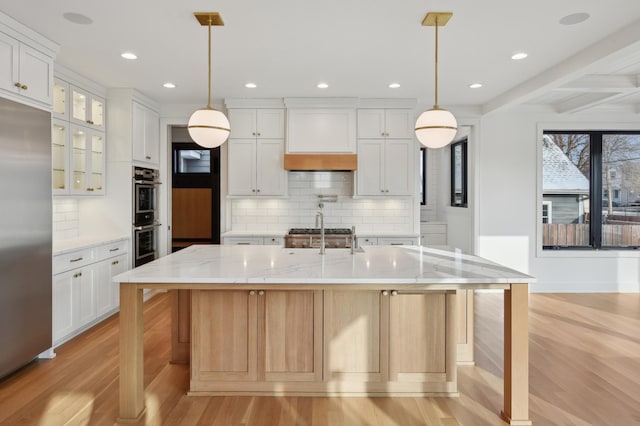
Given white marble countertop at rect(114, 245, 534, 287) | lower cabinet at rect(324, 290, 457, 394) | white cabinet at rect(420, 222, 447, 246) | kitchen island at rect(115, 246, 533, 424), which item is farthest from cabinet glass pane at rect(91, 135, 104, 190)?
white cabinet at rect(420, 222, 447, 246)

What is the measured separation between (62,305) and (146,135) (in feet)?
8.06

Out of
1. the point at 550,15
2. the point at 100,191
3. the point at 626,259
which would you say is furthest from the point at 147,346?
the point at 626,259

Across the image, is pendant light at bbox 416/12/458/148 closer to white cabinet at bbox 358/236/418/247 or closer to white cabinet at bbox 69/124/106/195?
white cabinet at bbox 358/236/418/247

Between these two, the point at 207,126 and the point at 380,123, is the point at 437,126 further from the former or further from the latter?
the point at 380,123

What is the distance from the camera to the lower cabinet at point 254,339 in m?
2.65

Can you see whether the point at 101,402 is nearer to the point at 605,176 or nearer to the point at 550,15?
the point at 550,15

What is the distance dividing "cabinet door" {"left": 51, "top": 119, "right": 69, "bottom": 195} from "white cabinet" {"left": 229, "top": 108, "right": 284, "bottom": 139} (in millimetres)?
1993

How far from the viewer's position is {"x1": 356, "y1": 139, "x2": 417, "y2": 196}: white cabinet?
542 cm

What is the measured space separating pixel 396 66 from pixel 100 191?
12.0 feet

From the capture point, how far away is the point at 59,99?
3.95 metres

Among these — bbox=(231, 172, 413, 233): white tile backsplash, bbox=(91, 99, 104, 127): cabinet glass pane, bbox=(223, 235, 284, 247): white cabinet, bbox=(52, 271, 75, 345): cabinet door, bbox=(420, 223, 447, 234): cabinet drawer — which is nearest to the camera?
bbox=(52, 271, 75, 345): cabinet door

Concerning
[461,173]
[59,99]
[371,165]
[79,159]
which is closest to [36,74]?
[59,99]

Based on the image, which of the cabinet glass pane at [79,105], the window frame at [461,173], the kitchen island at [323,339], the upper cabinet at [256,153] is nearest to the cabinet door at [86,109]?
the cabinet glass pane at [79,105]

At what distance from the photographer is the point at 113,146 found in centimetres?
486
